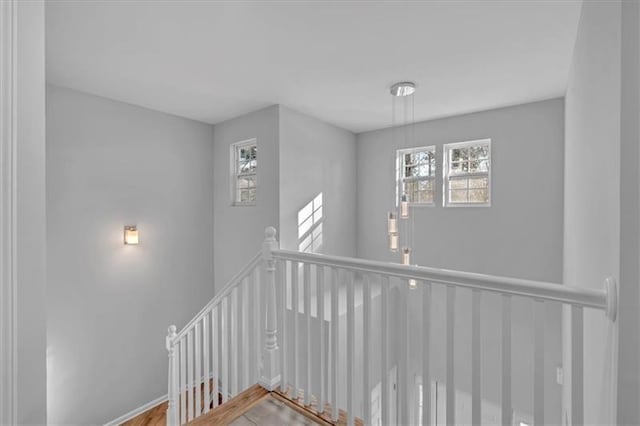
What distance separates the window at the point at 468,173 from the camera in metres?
4.08

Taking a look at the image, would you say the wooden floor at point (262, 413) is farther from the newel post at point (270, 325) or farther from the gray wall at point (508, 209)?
the gray wall at point (508, 209)

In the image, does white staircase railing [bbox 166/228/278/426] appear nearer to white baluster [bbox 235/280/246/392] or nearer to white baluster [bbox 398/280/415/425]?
white baluster [bbox 235/280/246/392]

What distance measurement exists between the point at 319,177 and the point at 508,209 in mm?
2405

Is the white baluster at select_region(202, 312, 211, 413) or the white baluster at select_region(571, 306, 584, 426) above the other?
the white baluster at select_region(571, 306, 584, 426)

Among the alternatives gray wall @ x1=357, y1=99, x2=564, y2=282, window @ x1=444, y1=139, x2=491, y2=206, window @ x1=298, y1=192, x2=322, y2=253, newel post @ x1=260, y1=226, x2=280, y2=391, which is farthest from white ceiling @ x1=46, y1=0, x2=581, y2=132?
newel post @ x1=260, y1=226, x2=280, y2=391

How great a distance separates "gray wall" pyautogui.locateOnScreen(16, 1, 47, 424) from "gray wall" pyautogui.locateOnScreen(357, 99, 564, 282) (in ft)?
13.8

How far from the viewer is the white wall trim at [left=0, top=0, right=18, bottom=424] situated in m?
0.75

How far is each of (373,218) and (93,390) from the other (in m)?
4.12

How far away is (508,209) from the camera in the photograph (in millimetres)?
3854

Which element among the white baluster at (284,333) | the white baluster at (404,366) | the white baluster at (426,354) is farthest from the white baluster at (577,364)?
the white baluster at (284,333)

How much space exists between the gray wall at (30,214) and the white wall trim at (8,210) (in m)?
0.01

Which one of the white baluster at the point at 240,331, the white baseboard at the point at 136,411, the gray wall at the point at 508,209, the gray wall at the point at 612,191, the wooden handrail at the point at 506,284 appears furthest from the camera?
the white baseboard at the point at 136,411

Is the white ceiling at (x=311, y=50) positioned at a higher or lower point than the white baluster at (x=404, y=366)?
higher

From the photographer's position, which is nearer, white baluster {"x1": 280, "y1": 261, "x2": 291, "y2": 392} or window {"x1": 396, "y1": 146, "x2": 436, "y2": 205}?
white baluster {"x1": 280, "y1": 261, "x2": 291, "y2": 392}
